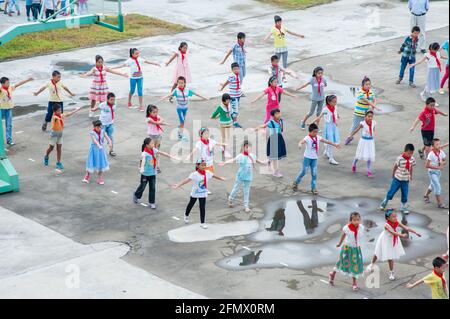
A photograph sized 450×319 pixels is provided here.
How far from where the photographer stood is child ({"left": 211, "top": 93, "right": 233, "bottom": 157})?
22172 millimetres

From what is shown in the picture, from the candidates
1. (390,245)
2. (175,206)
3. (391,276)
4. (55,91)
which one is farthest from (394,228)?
(55,91)

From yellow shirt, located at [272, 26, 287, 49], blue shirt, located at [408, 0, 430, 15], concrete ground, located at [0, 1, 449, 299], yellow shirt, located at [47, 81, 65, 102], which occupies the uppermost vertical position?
blue shirt, located at [408, 0, 430, 15]

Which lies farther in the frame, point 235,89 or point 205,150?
point 235,89

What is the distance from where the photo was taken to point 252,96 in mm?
27016

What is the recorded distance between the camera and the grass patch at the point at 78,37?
31.0 m

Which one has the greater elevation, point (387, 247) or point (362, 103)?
point (362, 103)

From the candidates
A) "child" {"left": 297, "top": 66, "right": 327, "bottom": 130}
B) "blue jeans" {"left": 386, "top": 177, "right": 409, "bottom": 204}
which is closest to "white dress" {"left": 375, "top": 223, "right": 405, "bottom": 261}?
"blue jeans" {"left": 386, "top": 177, "right": 409, "bottom": 204}

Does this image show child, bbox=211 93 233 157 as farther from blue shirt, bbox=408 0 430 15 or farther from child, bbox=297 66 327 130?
blue shirt, bbox=408 0 430 15

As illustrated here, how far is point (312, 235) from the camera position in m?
18.2

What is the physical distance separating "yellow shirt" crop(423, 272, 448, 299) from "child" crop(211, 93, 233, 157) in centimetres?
839

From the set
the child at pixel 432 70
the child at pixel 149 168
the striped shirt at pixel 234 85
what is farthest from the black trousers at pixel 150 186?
the child at pixel 432 70

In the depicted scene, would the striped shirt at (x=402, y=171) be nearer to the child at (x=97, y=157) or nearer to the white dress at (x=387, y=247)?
the white dress at (x=387, y=247)

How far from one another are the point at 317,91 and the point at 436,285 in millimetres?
9617

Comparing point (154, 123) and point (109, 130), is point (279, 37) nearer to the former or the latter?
point (109, 130)
